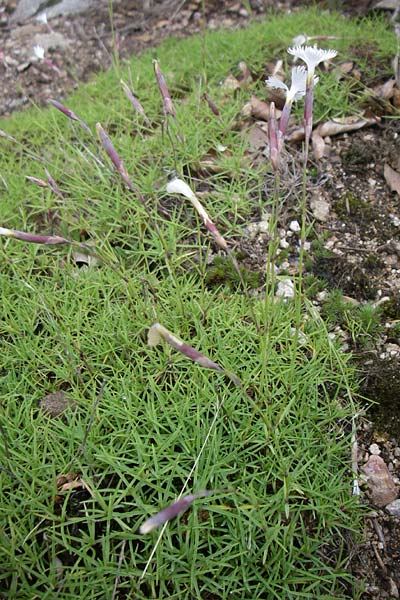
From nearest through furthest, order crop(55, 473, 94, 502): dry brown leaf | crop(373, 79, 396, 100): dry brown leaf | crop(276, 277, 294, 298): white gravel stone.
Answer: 1. crop(55, 473, 94, 502): dry brown leaf
2. crop(276, 277, 294, 298): white gravel stone
3. crop(373, 79, 396, 100): dry brown leaf

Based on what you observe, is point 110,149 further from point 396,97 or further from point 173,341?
point 396,97

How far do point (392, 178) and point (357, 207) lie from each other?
241 millimetres

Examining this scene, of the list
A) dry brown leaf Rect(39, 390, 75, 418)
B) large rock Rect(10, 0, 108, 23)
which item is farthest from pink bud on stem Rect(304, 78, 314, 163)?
large rock Rect(10, 0, 108, 23)

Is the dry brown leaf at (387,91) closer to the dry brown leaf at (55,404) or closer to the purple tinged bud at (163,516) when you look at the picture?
the dry brown leaf at (55,404)

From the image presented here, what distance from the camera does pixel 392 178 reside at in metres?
2.55

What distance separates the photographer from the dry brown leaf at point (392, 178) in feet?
8.29

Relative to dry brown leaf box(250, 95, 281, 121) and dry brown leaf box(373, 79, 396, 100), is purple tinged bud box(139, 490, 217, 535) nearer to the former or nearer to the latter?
dry brown leaf box(250, 95, 281, 121)

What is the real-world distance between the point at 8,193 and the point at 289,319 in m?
1.70

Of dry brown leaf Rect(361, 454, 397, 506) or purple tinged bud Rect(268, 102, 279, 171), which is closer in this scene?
purple tinged bud Rect(268, 102, 279, 171)

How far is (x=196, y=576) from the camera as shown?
1.47m

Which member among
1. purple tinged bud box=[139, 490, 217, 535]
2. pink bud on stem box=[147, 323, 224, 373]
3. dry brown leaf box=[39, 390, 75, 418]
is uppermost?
pink bud on stem box=[147, 323, 224, 373]

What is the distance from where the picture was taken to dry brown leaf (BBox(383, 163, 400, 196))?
8.29ft

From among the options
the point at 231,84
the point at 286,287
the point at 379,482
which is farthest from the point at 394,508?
the point at 231,84

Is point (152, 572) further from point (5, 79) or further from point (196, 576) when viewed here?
point (5, 79)
